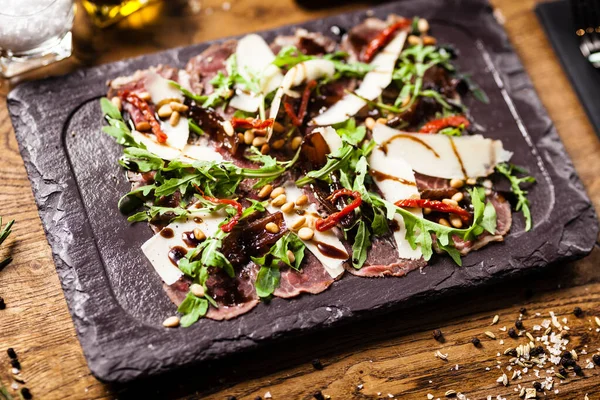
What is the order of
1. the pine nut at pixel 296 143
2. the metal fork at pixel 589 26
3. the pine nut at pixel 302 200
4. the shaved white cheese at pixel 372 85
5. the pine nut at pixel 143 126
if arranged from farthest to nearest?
1. the metal fork at pixel 589 26
2. the shaved white cheese at pixel 372 85
3. the pine nut at pixel 296 143
4. the pine nut at pixel 143 126
5. the pine nut at pixel 302 200

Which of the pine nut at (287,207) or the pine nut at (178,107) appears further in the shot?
the pine nut at (178,107)

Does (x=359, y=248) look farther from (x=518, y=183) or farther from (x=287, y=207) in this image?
(x=518, y=183)

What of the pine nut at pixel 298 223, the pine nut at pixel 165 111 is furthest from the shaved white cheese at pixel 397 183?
the pine nut at pixel 165 111

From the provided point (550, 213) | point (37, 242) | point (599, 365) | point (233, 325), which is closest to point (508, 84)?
point (550, 213)

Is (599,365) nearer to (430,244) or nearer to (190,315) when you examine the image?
(430,244)

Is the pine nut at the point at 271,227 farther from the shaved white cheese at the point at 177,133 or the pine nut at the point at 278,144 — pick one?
the shaved white cheese at the point at 177,133

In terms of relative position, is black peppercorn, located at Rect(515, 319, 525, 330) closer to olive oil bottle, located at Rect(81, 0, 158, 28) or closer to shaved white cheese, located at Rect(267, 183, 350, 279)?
shaved white cheese, located at Rect(267, 183, 350, 279)
